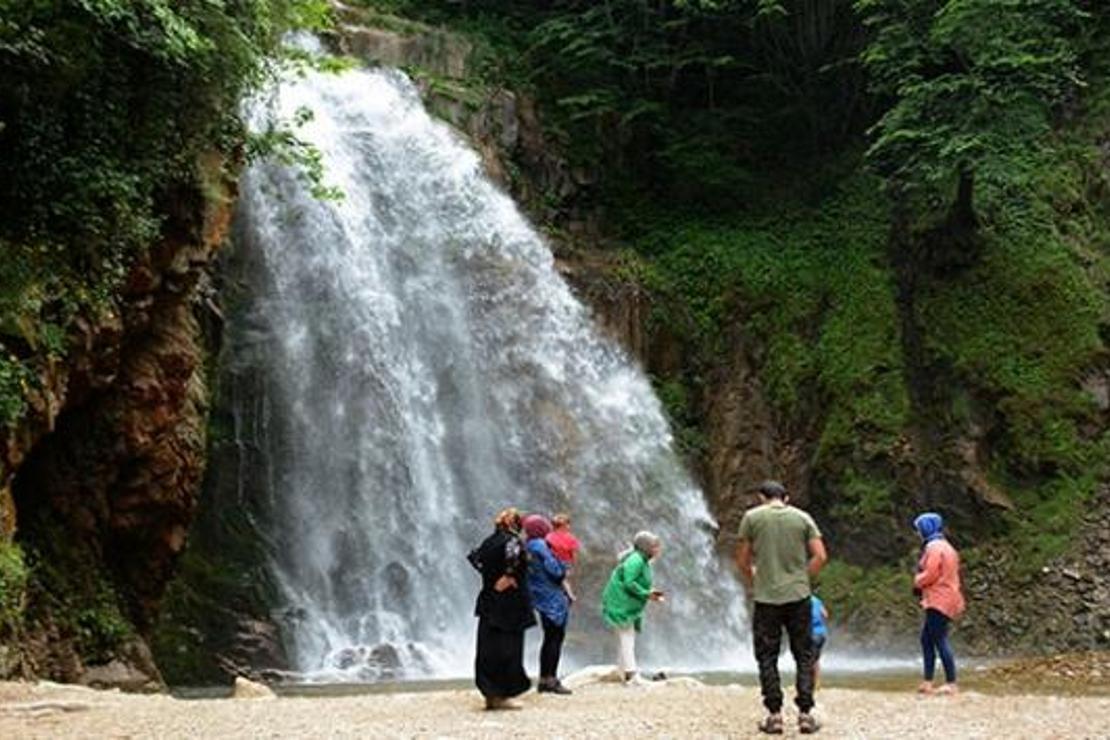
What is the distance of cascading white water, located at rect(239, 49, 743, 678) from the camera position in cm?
1869

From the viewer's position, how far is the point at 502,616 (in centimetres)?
983

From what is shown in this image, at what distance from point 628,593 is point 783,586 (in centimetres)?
318

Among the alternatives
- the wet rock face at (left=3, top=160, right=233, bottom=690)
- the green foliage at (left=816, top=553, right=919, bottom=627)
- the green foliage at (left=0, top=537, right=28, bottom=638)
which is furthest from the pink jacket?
the green foliage at (left=816, top=553, right=919, bottom=627)

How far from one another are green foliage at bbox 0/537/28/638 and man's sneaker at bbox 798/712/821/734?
665cm

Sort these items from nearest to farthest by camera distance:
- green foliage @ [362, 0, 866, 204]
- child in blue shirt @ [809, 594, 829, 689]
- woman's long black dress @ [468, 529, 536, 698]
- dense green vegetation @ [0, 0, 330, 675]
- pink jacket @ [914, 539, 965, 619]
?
child in blue shirt @ [809, 594, 829, 689] < woman's long black dress @ [468, 529, 536, 698] < pink jacket @ [914, 539, 965, 619] < dense green vegetation @ [0, 0, 330, 675] < green foliage @ [362, 0, 866, 204]

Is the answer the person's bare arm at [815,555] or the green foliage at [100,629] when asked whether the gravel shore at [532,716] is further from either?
the green foliage at [100,629]

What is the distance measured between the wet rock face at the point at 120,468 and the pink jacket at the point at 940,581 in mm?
8134

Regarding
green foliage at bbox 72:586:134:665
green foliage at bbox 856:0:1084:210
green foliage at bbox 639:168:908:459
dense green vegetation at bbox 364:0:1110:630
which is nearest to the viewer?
green foliage at bbox 72:586:134:665

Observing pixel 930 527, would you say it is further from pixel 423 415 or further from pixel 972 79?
pixel 972 79

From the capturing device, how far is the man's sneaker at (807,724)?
8344mm

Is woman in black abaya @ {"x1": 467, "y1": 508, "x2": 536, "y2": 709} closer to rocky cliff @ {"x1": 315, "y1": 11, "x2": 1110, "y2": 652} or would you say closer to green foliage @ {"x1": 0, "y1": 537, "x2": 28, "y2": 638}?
green foliage @ {"x1": 0, "y1": 537, "x2": 28, "y2": 638}

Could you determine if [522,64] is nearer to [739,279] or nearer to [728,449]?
[739,279]

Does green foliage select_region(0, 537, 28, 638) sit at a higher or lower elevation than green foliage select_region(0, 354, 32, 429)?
lower

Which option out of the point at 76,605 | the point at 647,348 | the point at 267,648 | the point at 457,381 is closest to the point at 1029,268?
the point at 647,348
